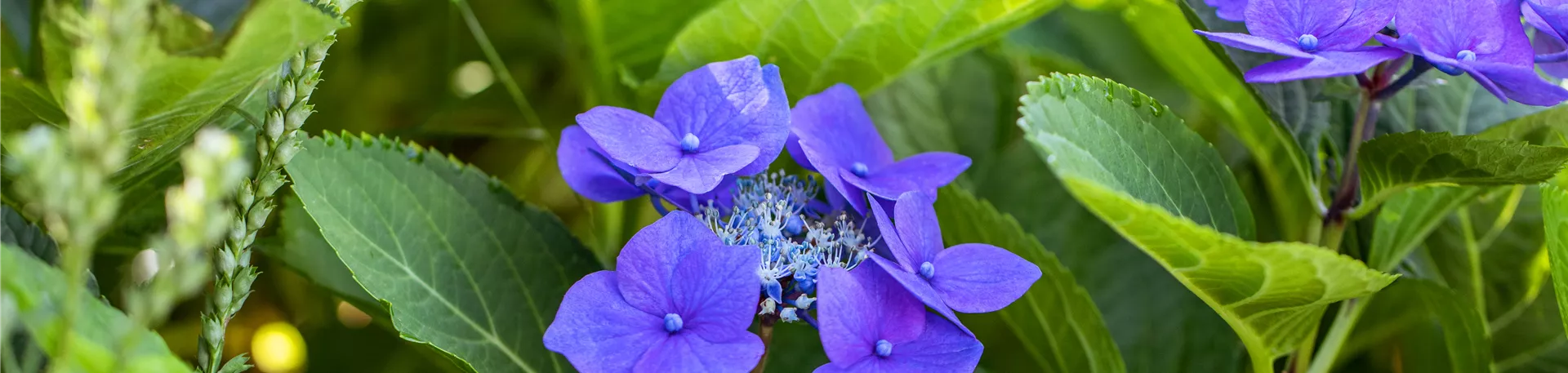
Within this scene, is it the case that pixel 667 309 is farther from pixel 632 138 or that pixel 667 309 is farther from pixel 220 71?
pixel 220 71

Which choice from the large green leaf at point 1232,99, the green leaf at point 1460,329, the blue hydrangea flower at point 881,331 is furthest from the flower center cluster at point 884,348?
the green leaf at point 1460,329

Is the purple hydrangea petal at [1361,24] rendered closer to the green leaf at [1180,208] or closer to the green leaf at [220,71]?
the green leaf at [1180,208]

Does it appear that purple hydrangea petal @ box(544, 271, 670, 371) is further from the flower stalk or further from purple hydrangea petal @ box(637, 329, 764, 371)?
the flower stalk

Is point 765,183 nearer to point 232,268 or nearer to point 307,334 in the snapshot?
point 232,268

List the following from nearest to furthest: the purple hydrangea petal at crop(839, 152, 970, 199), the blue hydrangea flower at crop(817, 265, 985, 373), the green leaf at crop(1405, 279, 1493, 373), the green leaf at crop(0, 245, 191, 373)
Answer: the green leaf at crop(0, 245, 191, 373)
the blue hydrangea flower at crop(817, 265, 985, 373)
the purple hydrangea petal at crop(839, 152, 970, 199)
the green leaf at crop(1405, 279, 1493, 373)

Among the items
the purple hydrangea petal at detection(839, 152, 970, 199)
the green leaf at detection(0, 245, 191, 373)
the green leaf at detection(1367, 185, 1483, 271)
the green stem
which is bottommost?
the green stem

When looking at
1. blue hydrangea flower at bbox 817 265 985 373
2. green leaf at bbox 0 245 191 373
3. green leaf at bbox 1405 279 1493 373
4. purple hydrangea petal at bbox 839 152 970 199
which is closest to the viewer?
green leaf at bbox 0 245 191 373

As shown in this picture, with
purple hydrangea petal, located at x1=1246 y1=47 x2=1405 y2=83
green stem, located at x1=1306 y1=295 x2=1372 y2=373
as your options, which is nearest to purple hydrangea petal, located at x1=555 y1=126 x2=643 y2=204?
purple hydrangea petal, located at x1=1246 y1=47 x2=1405 y2=83

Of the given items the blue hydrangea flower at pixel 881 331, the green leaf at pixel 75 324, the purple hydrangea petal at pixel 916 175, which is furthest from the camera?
the purple hydrangea petal at pixel 916 175
